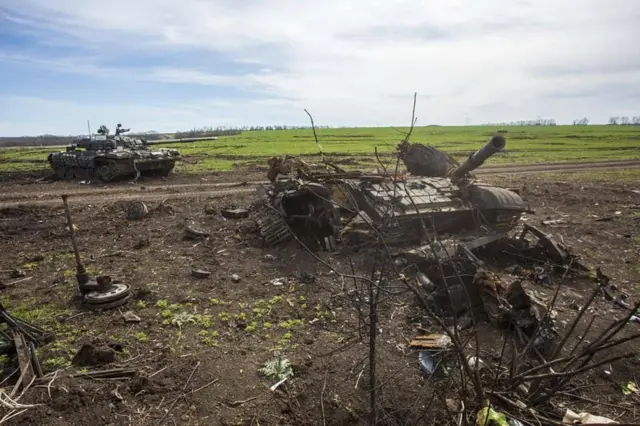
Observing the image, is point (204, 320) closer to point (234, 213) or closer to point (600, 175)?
point (234, 213)

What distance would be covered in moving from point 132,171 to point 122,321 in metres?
15.6

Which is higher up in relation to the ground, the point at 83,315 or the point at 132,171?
the point at 132,171

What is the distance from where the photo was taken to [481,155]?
9.75 meters

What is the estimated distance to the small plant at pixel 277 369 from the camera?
532 cm

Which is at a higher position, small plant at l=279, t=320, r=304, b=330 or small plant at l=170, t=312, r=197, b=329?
small plant at l=170, t=312, r=197, b=329

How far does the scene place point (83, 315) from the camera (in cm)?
687

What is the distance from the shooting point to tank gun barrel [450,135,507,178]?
923cm

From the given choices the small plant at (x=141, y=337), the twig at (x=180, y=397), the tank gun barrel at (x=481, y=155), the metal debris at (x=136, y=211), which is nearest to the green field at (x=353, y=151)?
the tank gun barrel at (x=481, y=155)

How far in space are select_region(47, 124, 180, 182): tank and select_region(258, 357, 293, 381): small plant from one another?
56.2 feet

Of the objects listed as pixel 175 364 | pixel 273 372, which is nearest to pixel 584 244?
pixel 273 372

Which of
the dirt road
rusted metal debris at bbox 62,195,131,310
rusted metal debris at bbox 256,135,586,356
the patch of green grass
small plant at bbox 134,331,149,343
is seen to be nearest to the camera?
small plant at bbox 134,331,149,343

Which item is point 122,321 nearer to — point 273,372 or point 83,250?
point 273,372

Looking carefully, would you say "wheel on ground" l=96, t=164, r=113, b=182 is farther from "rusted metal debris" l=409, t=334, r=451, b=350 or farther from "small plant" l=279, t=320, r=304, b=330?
"rusted metal debris" l=409, t=334, r=451, b=350

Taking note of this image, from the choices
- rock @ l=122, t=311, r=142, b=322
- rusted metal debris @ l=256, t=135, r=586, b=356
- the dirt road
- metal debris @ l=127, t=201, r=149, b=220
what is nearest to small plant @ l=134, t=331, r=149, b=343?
rock @ l=122, t=311, r=142, b=322
